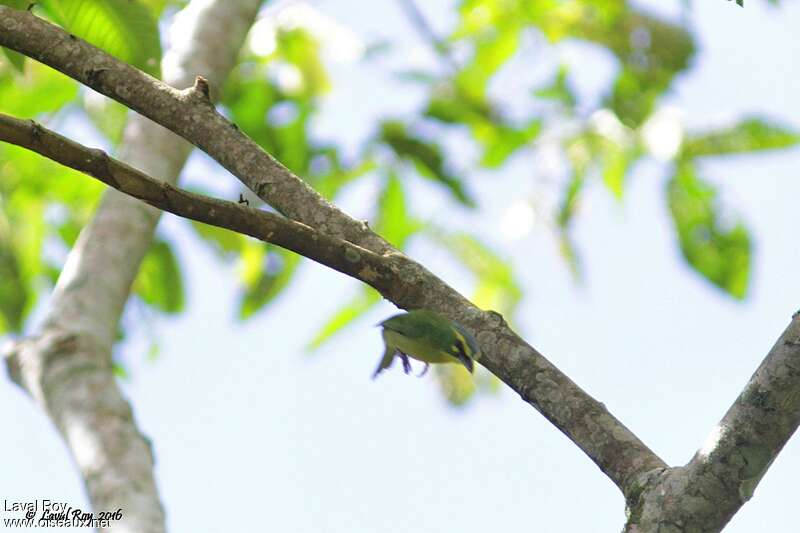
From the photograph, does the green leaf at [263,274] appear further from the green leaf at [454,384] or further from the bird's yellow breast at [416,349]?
the bird's yellow breast at [416,349]

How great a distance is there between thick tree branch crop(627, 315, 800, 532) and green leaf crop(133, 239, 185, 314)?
3.15 metres

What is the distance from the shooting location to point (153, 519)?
231cm

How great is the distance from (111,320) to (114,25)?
0.87 m

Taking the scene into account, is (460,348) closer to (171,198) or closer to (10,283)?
(171,198)

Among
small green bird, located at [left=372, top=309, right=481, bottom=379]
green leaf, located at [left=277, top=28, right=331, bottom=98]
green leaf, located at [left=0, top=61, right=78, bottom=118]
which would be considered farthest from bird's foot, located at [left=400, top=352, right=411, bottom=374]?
green leaf, located at [left=277, top=28, right=331, bottom=98]

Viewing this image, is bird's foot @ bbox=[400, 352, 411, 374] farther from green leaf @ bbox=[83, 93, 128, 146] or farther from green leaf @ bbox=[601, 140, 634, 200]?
green leaf @ bbox=[601, 140, 634, 200]

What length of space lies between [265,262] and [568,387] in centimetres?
315

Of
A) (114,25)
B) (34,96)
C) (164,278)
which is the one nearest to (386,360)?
(114,25)

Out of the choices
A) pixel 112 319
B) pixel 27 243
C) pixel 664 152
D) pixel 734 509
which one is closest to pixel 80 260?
pixel 112 319

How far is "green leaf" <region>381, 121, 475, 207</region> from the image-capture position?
14.6 ft

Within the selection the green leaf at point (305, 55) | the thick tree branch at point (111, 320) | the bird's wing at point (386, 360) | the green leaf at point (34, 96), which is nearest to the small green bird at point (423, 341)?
the bird's wing at point (386, 360)

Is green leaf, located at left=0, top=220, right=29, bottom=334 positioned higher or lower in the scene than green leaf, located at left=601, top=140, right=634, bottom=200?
lower

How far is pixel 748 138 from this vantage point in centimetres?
407

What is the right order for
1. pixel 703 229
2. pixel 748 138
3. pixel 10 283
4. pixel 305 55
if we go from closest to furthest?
pixel 10 283 < pixel 748 138 < pixel 703 229 < pixel 305 55
